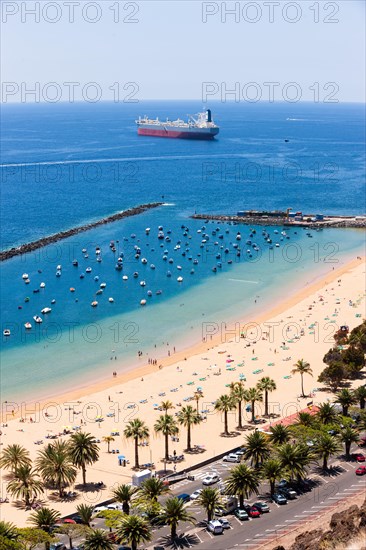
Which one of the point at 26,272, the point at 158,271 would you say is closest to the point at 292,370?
the point at 158,271

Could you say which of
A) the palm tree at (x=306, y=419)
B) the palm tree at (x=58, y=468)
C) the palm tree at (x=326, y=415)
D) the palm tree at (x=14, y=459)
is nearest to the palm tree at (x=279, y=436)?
the palm tree at (x=306, y=419)

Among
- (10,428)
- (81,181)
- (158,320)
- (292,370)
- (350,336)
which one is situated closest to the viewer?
(10,428)

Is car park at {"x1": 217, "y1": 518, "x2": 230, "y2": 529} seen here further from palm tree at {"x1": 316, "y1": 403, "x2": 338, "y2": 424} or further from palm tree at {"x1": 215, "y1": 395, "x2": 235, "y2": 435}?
palm tree at {"x1": 215, "y1": 395, "x2": 235, "y2": 435}

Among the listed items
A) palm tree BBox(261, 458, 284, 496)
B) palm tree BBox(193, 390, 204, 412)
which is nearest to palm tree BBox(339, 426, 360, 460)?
palm tree BBox(261, 458, 284, 496)

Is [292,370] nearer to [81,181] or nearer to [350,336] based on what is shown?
[350,336]

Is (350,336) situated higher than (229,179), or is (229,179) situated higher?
(229,179)

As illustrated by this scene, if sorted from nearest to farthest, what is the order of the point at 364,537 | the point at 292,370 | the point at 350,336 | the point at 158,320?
the point at 364,537
the point at 292,370
the point at 350,336
the point at 158,320

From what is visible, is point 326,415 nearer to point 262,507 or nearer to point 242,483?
point 242,483
